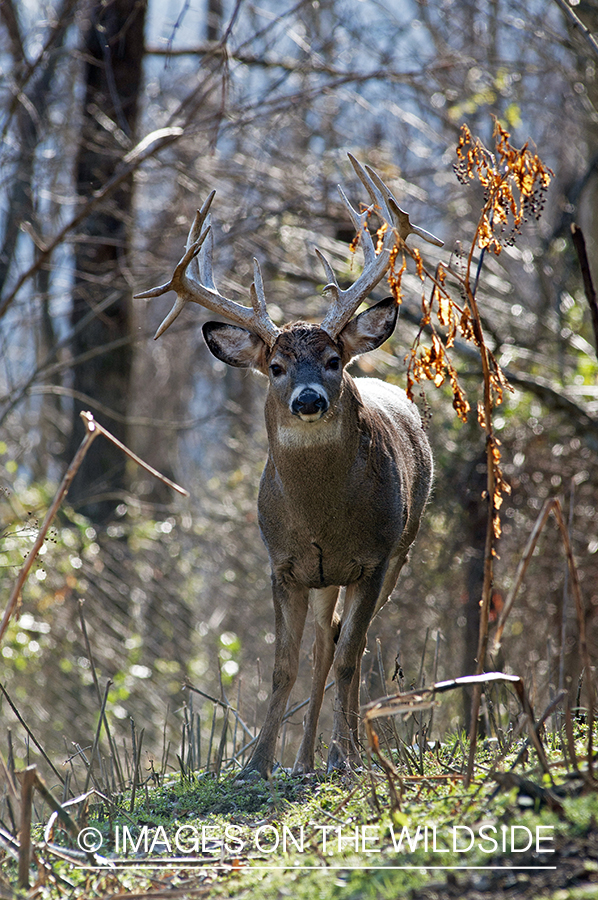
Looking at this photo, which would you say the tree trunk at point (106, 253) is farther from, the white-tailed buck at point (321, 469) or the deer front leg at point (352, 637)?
the deer front leg at point (352, 637)

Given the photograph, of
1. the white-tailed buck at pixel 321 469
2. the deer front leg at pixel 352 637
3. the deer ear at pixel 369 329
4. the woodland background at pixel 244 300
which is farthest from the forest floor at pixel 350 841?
the woodland background at pixel 244 300

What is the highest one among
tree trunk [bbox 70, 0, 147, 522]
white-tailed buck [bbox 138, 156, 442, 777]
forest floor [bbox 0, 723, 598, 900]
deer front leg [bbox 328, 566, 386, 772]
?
tree trunk [bbox 70, 0, 147, 522]

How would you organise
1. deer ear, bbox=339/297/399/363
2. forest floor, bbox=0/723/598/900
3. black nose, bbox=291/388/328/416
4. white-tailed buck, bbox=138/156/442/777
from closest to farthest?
forest floor, bbox=0/723/598/900 < black nose, bbox=291/388/328/416 < white-tailed buck, bbox=138/156/442/777 < deer ear, bbox=339/297/399/363

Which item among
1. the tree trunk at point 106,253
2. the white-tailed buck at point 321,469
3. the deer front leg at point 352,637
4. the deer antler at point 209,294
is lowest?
the deer front leg at point 352,637

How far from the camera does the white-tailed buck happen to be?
198 inches

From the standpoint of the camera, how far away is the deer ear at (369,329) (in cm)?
527

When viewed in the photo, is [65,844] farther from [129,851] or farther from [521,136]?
[521,136]

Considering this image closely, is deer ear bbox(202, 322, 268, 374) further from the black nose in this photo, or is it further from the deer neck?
the black nose

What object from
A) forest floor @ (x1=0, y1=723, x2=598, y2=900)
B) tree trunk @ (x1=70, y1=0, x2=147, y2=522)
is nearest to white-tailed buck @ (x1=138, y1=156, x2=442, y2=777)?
forest floor @ (x1=0, y1=723, x2=598, y2=900)

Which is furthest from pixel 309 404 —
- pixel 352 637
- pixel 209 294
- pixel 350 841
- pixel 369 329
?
pixel 350 841

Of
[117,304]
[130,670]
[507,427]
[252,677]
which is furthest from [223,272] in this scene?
[252,677]

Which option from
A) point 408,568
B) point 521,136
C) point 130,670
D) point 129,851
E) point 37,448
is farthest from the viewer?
point 37,448

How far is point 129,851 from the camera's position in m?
3.90

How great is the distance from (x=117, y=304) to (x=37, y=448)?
7.91 metres
